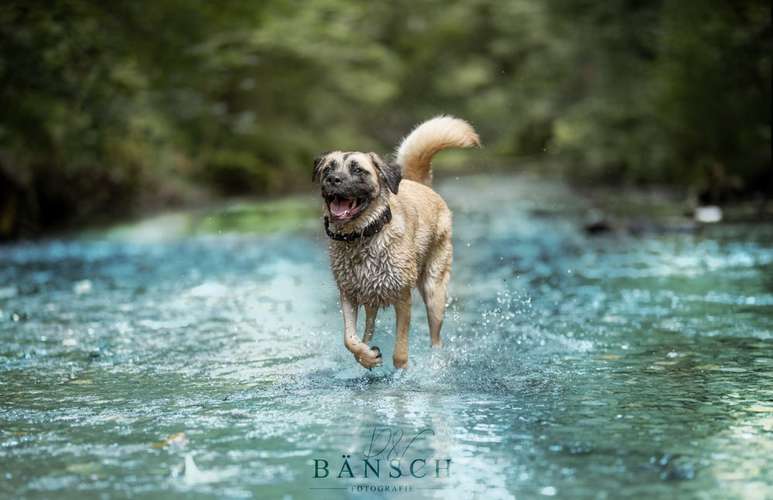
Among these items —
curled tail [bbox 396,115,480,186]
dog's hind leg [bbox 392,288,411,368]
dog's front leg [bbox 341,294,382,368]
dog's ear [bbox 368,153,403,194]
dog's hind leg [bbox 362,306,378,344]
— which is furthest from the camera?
curled tail [bbox 396,115,480,186]

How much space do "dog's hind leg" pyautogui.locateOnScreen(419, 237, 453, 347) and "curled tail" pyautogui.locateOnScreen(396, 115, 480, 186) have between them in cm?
69

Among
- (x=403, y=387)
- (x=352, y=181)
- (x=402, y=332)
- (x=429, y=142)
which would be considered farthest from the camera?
(x=429, y=142)

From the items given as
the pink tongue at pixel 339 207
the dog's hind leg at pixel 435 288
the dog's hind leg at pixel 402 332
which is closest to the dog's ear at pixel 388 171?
the pink tongue at pixel 339 207

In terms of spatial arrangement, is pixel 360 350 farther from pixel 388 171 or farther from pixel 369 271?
pixel 388 171

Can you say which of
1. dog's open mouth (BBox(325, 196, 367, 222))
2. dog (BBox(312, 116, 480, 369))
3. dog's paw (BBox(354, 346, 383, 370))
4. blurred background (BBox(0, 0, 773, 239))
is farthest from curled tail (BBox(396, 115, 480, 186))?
blurred background (BBox(0, 0, 773, 239))

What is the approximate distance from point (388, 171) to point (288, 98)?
112ft

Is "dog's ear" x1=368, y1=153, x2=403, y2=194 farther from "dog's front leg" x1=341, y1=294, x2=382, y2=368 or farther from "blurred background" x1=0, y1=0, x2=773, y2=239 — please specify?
"blurred background" x1=0, y1=0, x2=773, y2=239

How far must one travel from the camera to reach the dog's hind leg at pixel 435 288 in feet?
26.4

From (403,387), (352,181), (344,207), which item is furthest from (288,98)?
Answer: (403,387)

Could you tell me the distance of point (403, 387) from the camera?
22.3ft

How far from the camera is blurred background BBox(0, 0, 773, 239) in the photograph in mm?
20641

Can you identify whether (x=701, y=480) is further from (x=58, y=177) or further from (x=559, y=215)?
(x=58, y=177)

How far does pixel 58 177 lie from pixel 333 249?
1802 centimetres

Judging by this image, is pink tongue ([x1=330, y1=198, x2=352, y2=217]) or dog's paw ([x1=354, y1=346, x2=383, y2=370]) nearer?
pink tongue ([x1=330, y1=198, x2=352, y2=217])
